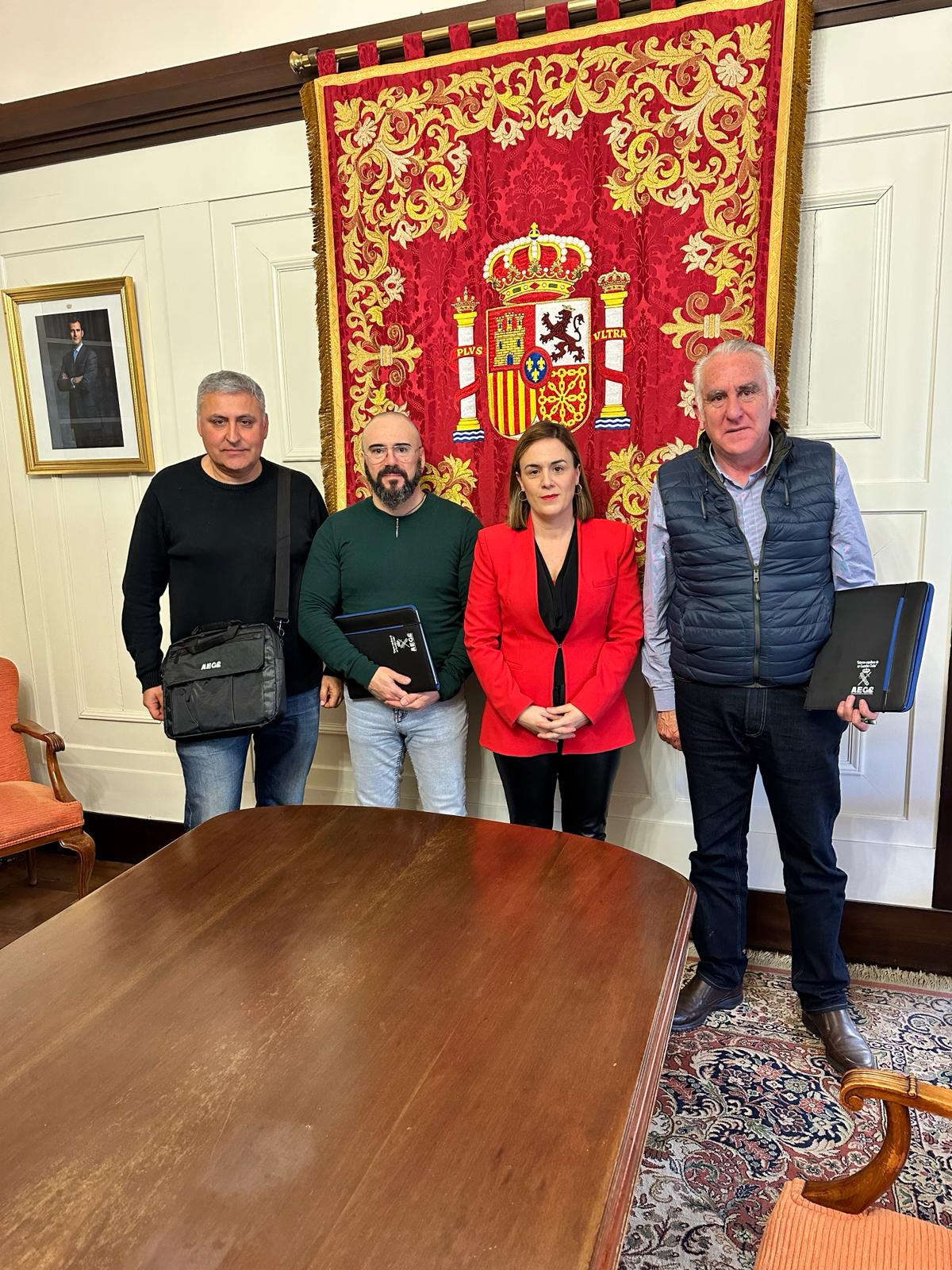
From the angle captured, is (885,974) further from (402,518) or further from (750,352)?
(402,518)

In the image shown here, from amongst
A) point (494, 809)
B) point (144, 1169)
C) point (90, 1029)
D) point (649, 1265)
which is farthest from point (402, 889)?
point (494, 809)

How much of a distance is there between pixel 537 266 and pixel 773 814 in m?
1.70

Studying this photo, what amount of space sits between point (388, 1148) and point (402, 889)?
0.60 meters

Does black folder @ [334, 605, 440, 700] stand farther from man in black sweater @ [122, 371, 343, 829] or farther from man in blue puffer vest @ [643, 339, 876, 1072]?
man in blue puffer vest @ [643, 339, 876, 1072]

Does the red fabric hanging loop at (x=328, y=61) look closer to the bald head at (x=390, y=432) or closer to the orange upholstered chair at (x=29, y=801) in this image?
the bald head at (x=390, y=432)

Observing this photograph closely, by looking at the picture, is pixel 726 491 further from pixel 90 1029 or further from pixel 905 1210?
pixel 90 1029

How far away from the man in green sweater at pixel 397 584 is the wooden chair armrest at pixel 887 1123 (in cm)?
157

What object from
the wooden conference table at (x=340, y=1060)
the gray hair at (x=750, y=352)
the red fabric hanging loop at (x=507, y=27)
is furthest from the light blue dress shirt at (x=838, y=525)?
the red fabric hanging loop at (x=507, y=27)

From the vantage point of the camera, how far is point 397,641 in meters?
2.50

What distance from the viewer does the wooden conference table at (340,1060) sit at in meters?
0.90

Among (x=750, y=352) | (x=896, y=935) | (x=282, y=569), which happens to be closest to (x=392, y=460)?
(x=282, y=569)

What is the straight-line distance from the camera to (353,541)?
2.56m

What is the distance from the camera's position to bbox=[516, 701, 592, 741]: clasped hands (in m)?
2.36

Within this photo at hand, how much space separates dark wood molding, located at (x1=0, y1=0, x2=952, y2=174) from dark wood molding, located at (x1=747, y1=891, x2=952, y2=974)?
288 centimetres
